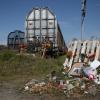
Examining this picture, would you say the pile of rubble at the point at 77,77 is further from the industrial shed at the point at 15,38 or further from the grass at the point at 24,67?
the industrial shed at the point at 15,38

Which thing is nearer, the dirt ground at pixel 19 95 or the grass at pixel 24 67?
the dirt ground at pixel 19 95

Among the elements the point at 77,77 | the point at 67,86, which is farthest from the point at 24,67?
the point at 67,86

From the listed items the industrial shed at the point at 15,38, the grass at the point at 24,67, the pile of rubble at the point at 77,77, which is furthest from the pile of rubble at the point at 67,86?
the industrial shed at the point at 15,38

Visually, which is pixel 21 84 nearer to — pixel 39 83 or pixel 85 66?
pixel 39 83

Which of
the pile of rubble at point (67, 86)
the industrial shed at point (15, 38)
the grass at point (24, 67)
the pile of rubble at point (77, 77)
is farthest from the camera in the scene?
the industrial shed at point (15, 38)

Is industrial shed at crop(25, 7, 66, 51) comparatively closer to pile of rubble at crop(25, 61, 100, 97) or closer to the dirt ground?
pile of rubble at crop(25, 61, 100, 97)

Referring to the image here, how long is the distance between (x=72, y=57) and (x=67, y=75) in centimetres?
166

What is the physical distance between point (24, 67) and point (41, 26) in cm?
825

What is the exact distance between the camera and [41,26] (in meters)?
19.7

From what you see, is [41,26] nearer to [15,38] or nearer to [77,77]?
[15,38]

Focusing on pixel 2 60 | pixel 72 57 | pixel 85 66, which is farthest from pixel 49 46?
pixel 85 66

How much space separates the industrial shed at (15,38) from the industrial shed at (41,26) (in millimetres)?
1740

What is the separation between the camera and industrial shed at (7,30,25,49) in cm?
2161

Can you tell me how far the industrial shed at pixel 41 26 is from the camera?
19.4m
